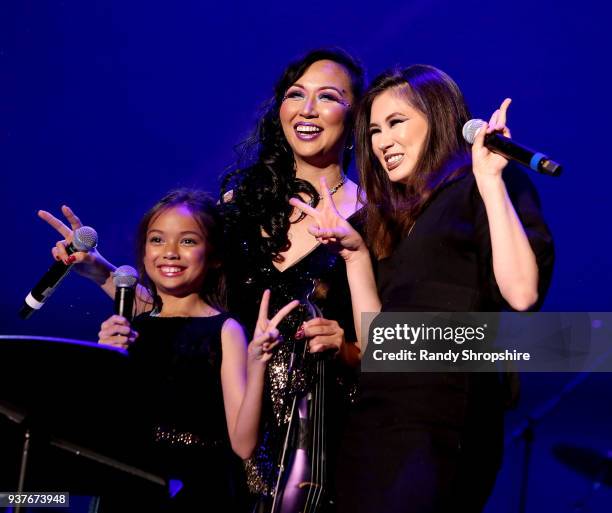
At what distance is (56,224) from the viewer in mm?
2426

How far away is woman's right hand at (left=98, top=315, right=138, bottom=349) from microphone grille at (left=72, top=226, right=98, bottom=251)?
0.35m

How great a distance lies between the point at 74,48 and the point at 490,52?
1737mm

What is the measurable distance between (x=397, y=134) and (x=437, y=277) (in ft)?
1.29

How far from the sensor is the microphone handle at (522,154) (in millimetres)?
1392

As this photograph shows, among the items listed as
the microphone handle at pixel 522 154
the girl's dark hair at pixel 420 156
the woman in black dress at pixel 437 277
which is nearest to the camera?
the microphone handle at pixel 522 154

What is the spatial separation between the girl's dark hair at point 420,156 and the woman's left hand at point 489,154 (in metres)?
0.20

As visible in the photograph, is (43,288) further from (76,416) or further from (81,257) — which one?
(76,416)

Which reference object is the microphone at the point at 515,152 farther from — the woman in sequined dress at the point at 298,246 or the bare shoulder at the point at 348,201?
the bare shoulder at the point at 348,201

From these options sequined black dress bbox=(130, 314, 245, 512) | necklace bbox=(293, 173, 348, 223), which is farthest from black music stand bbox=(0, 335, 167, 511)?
necklace bbox=(293, 173, 348, 223)

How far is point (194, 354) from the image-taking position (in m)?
2.23

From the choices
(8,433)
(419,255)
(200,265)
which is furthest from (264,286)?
(8,433)

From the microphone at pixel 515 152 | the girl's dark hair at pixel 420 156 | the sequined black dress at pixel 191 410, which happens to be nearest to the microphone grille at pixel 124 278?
the sequined black dress at pixel 191 410

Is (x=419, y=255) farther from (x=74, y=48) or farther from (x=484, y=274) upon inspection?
(x=74, y=48)

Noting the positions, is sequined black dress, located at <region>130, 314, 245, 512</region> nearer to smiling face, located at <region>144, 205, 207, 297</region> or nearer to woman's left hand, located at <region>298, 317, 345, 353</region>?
smiling face, located at <region>144, 205, 207, 297</region>
